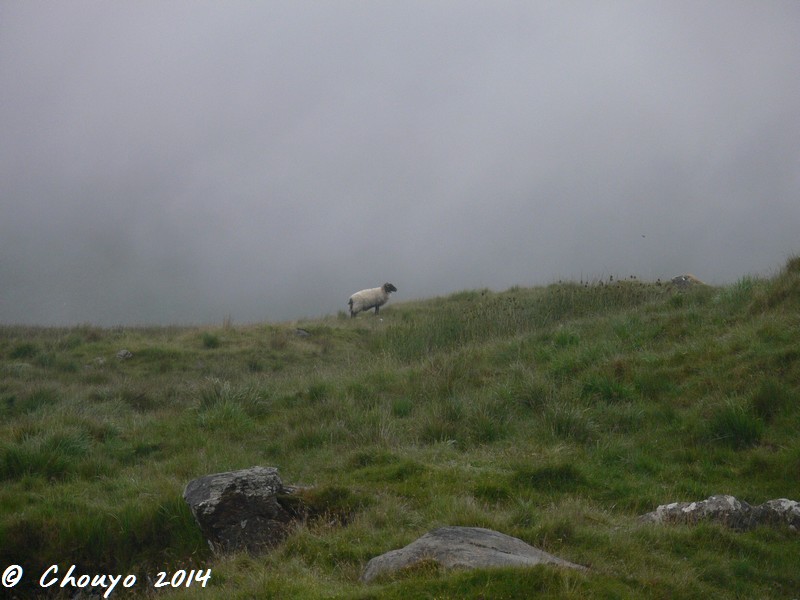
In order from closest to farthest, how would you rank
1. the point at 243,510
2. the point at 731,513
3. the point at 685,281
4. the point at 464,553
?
the point at 464,553, the point at 731,513, the point at 243,510, the point at 685,281

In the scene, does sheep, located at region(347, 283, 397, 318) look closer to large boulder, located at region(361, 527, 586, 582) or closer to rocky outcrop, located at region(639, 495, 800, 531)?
rocky outcrop, located at region(639, 495, 800, 531)

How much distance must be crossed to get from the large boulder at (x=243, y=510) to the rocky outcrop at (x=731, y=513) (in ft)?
11.2

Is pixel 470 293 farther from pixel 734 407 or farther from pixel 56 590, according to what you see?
pixel 56 590

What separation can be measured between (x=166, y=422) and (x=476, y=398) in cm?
457

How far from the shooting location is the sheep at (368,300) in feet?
86.7

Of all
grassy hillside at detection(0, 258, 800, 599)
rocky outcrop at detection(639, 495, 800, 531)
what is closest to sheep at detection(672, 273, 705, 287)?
grassy hillside at detection(0, 258, 800, 599)

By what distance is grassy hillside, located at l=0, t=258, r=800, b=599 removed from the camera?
610 centimetres

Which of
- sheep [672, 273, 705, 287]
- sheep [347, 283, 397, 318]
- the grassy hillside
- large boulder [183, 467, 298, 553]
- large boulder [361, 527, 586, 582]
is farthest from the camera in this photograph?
sheep [347, 283, 397, 318]

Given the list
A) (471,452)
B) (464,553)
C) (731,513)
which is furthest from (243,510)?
(731,513)

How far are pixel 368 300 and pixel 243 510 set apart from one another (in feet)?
64.1

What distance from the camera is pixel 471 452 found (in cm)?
923

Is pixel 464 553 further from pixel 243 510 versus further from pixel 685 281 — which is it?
pixel 685 281

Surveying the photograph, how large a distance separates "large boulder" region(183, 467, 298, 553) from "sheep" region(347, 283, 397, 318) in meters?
18.3

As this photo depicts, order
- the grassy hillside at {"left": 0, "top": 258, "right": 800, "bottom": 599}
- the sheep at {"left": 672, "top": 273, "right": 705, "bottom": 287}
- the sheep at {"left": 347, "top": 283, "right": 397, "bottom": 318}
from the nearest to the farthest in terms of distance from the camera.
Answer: the grassy hillside at {"left": 0, "top": 258, "right": 800, "bottom": 599} → the sheep at {"left": 672, "top": 273, "right": 705, "bottom": 287} → the sheep at {"left": 347, "top": 283, "right": 397, "bottom": 318}
